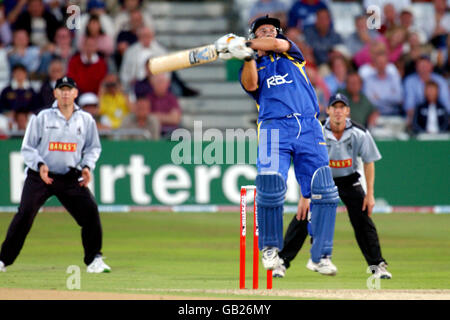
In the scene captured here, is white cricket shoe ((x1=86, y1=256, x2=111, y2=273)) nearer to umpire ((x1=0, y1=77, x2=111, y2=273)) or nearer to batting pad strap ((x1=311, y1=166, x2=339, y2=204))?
umpire ((x1=0, y1=77, x2=111, y2=273))

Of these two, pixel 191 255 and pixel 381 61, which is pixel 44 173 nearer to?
pixel 191 255

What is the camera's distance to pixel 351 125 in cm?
1094

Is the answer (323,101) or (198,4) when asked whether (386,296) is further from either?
(198,4)

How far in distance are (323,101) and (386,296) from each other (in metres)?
9.62

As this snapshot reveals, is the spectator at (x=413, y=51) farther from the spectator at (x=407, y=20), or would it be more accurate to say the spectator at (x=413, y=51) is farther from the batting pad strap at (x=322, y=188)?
the batting pad strap at (x=322, y=188)

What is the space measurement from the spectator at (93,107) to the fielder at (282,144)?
937cm

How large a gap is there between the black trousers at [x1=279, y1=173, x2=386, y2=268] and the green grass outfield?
1.20 feet

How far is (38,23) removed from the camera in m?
20.3

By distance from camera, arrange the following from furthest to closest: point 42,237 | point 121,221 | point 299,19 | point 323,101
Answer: point 299,19, point 323,101, point 121,221, point 42,237

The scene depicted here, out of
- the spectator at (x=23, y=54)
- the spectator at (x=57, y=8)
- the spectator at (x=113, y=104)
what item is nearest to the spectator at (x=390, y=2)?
the spectator at (x=113, y=104)

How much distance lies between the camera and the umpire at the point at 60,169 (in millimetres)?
10977

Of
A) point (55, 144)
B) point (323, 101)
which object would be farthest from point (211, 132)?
point (55, 144)

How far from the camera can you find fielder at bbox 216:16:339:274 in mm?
8805

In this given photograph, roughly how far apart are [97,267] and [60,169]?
127cm
